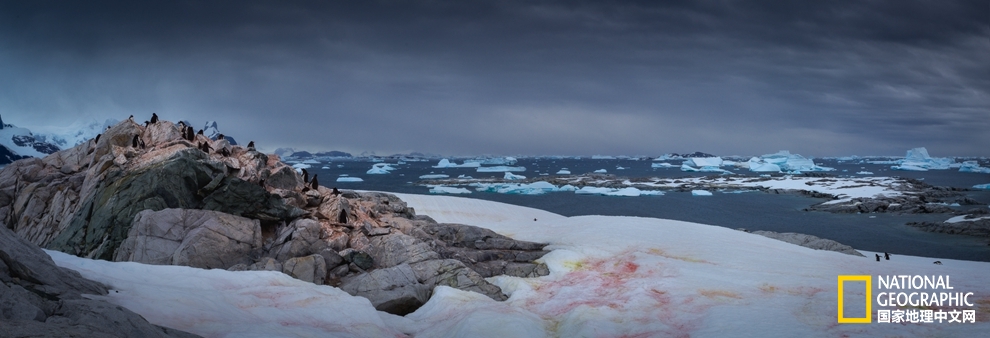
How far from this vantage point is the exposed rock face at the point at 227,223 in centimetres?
1539

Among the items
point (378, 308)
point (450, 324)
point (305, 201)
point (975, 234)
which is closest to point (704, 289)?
point (450, 324)

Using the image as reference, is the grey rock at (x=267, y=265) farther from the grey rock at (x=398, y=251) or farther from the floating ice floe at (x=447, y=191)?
the floating ice floe at (x=447, y=191)

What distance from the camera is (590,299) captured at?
14969mm

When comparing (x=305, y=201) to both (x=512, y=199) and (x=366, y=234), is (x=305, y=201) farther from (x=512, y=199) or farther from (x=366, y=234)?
(x=512, y=199)

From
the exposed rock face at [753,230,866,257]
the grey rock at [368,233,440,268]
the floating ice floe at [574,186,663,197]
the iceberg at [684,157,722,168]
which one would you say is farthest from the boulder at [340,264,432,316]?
the iceberg at [684,157,722,168]

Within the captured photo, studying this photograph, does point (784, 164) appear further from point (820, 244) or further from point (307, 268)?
point (307, 268)

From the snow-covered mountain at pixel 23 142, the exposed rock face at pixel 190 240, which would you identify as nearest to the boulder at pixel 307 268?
the exposed rock face at pixel 190 240

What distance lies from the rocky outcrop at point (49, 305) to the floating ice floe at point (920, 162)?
517 ft

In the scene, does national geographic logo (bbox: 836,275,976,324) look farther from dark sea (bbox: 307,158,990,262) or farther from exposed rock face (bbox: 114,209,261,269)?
dark sea (bbox: 307,158,990,262)

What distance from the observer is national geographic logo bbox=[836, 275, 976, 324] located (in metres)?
12.1

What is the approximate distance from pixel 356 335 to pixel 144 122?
16.2 meters

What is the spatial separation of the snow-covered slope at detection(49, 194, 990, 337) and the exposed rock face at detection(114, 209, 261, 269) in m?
1.86

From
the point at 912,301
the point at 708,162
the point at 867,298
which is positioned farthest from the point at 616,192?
the point at 708,162

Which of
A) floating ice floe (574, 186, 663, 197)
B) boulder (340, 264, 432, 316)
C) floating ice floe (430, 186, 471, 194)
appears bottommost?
boulder (340, 264, 432, 316)
